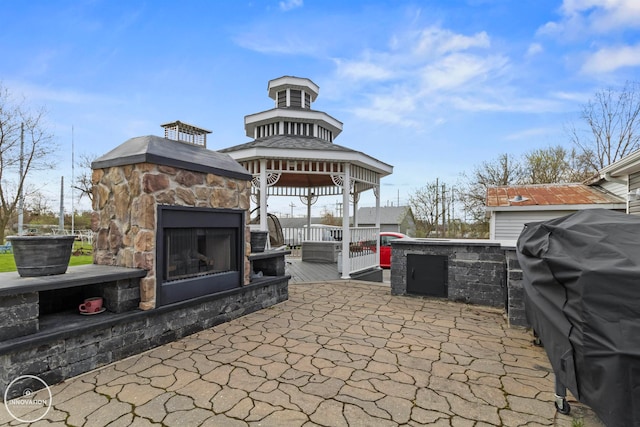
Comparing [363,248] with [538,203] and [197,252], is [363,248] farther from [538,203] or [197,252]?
[538,203]

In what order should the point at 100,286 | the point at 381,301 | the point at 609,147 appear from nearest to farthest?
1. the point at 100,286
2. the point at 381,301
3. the point at 609,147

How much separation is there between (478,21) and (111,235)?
750 centimetres

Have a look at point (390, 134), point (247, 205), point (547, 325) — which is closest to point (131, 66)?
point (247, 205)

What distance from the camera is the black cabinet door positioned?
4965 mm

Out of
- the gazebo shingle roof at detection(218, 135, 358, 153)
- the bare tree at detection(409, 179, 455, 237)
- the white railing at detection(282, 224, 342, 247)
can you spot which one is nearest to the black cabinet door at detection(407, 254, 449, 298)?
the gazebo shingle roof at detection(218, 135, 358, 153)

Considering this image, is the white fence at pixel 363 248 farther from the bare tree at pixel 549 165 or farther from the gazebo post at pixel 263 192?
the bare tree at pixel 549 165

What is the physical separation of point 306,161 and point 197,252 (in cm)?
384

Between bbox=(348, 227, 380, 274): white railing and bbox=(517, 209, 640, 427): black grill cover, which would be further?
bbox=(348, 227, 380, 274): white railing

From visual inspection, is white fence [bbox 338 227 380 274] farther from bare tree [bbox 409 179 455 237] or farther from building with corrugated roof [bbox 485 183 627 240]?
bare tree [bbox 409 179 455 237]

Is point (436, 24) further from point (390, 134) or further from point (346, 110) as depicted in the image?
point (390, 134)

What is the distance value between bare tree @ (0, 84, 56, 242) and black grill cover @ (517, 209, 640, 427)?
1890 centimetres

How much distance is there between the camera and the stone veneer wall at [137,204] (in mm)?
2973

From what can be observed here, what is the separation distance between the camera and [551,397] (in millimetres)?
2152

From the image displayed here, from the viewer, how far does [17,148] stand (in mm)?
13656
